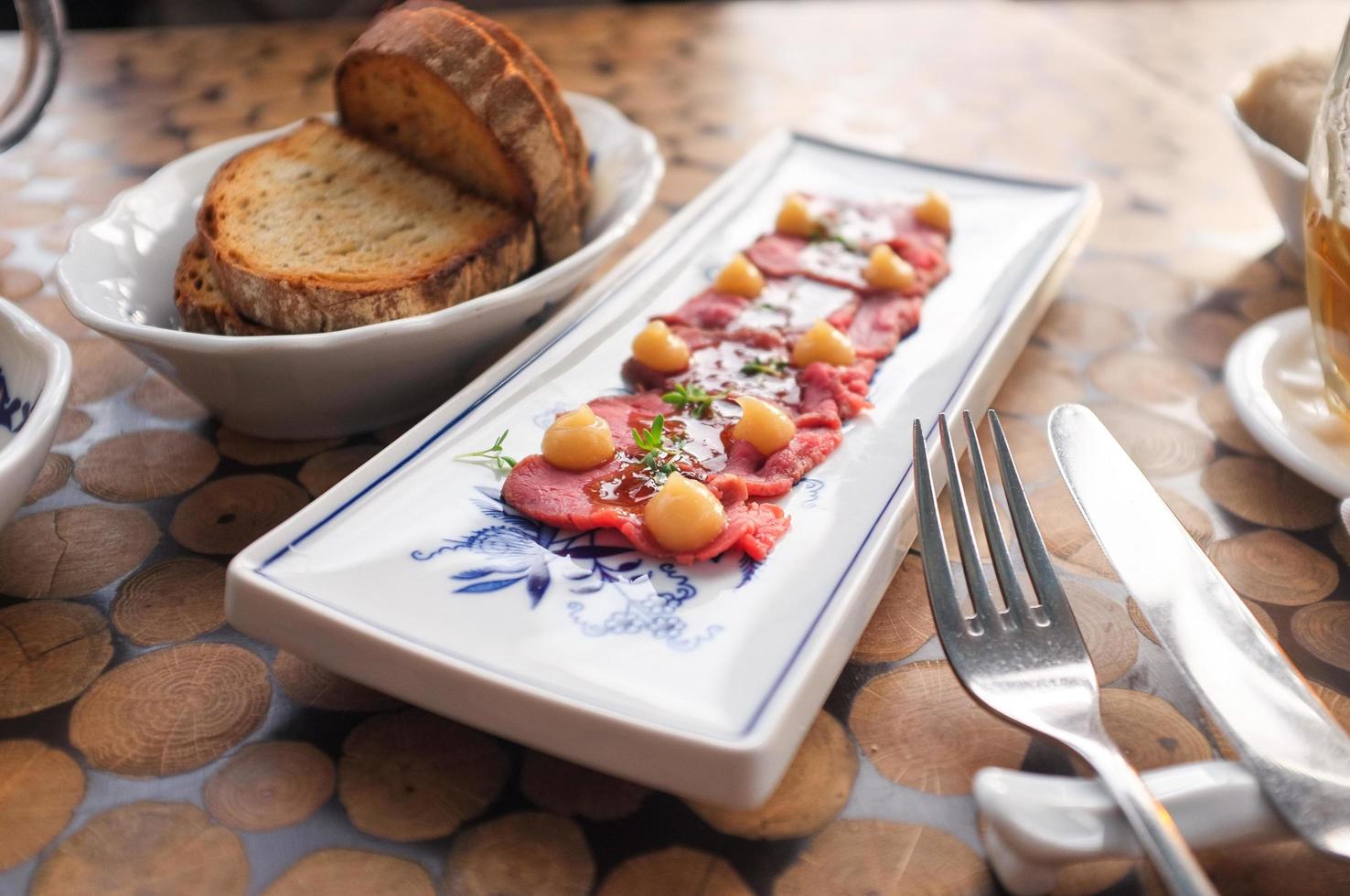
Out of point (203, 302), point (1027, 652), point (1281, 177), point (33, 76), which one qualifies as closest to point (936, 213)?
point (1281, 177)

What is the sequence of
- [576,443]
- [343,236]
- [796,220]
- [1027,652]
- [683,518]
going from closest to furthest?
[1027,652] → [683,518] → [576,443] → [343,236] → [796,220]

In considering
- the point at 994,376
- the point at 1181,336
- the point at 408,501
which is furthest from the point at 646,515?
the point at 1181,336

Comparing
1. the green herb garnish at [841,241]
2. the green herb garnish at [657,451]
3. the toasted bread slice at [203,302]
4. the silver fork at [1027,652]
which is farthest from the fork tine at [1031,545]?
the toasted bread slice at [203,302]

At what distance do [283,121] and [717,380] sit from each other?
4.24ft

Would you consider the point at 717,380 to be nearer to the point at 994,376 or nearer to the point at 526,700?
the point at 994,376

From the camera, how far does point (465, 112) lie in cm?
146

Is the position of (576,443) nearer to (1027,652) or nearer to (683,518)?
(683,518)

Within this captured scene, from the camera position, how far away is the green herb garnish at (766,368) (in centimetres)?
130

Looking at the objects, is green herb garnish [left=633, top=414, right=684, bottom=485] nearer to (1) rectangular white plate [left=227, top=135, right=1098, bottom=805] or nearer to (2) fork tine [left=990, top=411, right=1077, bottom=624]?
(1) rectangular white plate [left=227, top=135, right=1098, bottom=805]

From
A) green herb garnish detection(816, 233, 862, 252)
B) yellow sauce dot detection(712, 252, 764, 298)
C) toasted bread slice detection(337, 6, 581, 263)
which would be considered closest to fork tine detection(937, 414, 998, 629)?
yellow sauce dot detection(712, 252, 764, 298)

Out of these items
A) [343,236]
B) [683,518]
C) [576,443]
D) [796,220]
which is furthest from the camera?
[796,220]

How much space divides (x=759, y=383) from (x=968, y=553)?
1.31 feet

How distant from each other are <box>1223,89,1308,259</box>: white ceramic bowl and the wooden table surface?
129mm

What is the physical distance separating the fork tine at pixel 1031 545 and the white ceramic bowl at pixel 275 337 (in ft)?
1.89
